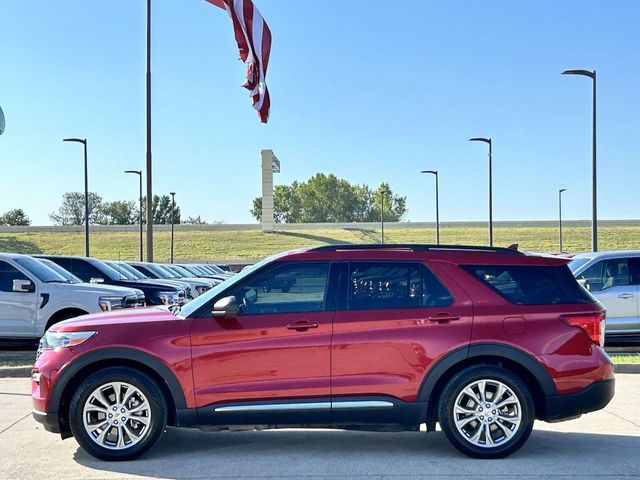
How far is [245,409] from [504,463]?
7.11 ft

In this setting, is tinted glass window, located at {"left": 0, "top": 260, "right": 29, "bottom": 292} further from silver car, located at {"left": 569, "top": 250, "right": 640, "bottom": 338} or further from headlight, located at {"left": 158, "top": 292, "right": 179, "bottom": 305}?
silver car, located at {"left": 569, "top": 250, "right": 640, "bottom": 338}

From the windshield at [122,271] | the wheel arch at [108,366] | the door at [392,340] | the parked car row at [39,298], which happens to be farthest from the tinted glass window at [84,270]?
the door at [392,340]

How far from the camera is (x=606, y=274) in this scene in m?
12.5

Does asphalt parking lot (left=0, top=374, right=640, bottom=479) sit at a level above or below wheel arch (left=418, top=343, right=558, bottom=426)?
below

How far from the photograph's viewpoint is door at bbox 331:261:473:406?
19.6 feet

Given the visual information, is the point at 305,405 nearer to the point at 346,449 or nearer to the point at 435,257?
the point at 346,449

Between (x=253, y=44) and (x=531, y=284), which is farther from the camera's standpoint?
(x=253, y=44)

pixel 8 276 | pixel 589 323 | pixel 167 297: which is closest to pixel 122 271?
pixel 167 297

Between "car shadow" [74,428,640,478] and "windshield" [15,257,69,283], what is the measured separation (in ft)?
19.8

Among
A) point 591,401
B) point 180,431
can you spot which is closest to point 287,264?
point 180,431

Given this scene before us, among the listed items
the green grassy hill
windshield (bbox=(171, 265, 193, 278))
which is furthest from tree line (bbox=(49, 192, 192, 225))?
windshield (bbox=(171, 265, 193, 278))

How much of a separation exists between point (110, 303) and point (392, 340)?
23.3 ft

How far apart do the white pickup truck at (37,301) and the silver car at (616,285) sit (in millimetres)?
7891

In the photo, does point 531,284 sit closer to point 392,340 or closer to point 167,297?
point 392,340
